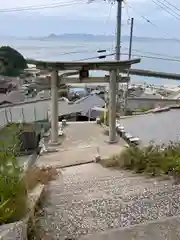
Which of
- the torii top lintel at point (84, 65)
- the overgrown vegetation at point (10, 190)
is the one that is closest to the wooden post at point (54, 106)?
the torii top lintel at point (84, 65)

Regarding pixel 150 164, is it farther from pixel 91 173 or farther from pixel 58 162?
pixel 58 162

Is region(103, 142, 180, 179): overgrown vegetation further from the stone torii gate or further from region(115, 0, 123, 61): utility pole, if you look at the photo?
region(115, 0, 123, 61): utility pole

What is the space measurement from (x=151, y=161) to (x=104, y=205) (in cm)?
182

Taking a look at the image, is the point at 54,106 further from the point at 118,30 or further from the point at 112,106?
the point at 118,30

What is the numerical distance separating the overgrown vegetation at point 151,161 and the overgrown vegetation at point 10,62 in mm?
37886

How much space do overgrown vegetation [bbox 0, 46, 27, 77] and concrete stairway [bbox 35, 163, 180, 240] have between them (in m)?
38.5

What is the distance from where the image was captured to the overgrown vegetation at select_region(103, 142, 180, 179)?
5496mm

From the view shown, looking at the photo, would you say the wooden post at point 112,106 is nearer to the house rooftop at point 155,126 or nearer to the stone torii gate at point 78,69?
the stone torii gate at point 78,69

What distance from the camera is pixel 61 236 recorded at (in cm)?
345

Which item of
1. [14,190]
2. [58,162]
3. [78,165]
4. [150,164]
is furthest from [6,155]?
[58,162]

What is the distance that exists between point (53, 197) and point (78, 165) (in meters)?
3.04

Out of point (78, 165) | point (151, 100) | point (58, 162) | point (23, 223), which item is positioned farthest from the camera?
point (151, 100)

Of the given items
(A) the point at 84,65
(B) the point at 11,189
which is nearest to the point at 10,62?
(A) the point at 84,65

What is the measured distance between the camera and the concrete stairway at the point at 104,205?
3623mm
